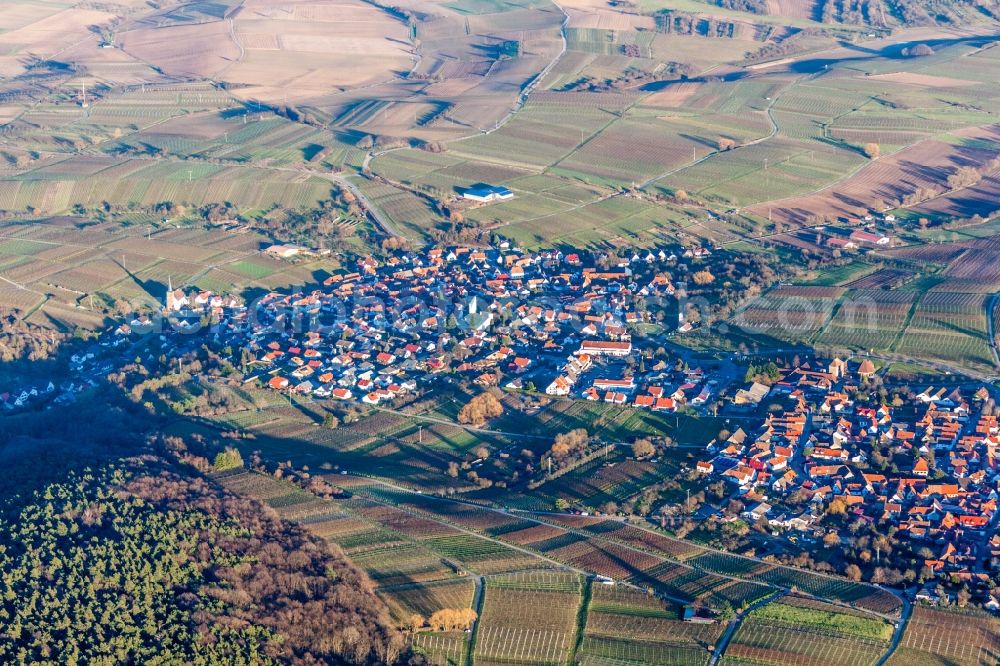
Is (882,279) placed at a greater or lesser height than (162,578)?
greater

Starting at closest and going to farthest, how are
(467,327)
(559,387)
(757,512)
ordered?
(757,512) < (559,387) < (467,327)

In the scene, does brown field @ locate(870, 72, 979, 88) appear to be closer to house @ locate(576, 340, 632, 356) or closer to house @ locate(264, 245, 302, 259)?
house @ locate(264, 245, 302, 259)

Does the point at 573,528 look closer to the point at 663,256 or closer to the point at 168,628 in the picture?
the point at 168,628

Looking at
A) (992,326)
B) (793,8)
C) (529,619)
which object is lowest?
(529,619)

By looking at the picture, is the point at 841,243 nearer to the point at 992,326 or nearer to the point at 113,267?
the point at 992,326

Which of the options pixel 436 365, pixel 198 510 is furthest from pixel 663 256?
pixel 198 510

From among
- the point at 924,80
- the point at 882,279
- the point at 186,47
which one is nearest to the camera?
the point at 882,279

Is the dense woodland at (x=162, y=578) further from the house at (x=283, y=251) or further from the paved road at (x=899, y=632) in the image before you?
the house at (x=283, y=251)

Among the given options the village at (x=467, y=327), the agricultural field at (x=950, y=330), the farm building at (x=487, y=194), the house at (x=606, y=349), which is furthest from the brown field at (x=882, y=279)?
the farm building at (x=487, y=194)

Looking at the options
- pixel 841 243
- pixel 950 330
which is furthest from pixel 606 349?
pixel 841 243

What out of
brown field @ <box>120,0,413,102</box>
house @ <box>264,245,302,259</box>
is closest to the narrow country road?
house @ <box>264,245,302,259</box>
